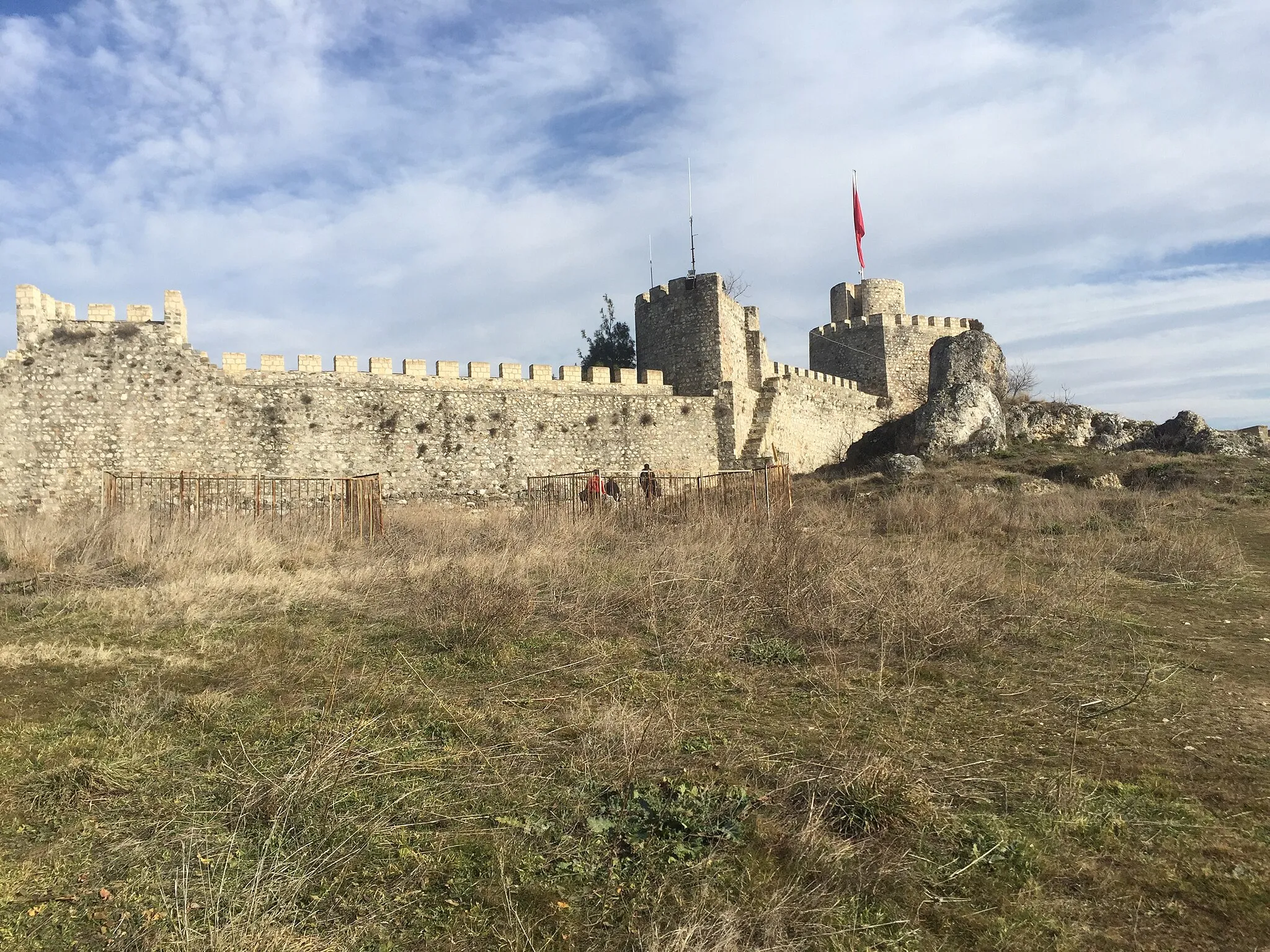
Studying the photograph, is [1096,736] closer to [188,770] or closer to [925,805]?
[925,805]

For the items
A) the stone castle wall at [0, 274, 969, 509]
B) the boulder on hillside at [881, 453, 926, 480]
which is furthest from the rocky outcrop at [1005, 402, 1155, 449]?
the stone castle wall at [0, 274, 969, 509]

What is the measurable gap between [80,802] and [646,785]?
8.49 feet

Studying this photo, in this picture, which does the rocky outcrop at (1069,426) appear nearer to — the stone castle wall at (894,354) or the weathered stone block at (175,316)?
the stone castle wall at (894,354)

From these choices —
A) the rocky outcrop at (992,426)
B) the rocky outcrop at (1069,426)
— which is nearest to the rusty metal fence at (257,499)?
the rocky outcrop at (992,426)

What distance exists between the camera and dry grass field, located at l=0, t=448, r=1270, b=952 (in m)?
2.52

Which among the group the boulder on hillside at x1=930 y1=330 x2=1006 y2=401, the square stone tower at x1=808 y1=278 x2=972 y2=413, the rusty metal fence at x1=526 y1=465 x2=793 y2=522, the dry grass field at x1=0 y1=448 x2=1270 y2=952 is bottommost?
the dry grass field at x1=0 y1=448 x2=1270 y2=952

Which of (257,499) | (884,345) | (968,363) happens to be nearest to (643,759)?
(257,499)

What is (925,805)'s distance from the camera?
10.1ft

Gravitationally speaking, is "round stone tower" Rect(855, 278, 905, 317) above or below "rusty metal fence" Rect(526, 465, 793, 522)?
above

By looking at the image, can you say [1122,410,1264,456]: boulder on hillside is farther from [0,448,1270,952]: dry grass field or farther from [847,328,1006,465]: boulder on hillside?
[0,448,1270,952]: dry grass field

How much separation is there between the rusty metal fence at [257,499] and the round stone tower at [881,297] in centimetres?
2522

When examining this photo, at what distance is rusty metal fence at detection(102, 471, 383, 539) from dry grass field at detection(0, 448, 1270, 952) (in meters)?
4.28

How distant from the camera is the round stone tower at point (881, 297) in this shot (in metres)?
33.7

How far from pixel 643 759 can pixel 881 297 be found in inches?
1320
